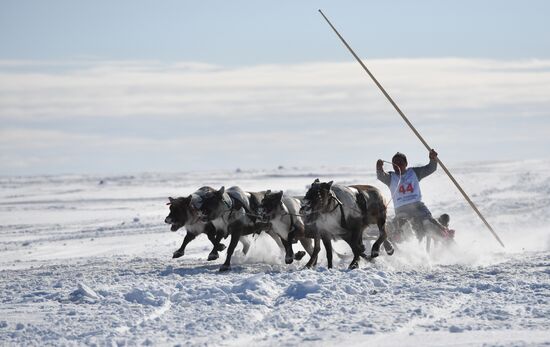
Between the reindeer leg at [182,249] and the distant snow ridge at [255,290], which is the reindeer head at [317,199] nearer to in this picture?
the distant snow ridge at [255,290]

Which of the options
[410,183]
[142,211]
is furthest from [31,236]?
[410,183]

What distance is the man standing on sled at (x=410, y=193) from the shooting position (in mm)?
15898

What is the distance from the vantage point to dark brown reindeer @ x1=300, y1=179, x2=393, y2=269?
1407 centimetres

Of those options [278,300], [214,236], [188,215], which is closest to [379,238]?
[214,236]

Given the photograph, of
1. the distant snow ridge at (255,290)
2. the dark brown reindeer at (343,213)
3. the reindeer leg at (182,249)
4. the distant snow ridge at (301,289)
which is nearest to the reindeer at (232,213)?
the reindeer leg at (182,249)

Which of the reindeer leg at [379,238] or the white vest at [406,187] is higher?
the white vest at [406,187]

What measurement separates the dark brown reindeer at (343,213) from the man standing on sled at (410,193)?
1.28 metres

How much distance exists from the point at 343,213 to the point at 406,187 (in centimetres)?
203

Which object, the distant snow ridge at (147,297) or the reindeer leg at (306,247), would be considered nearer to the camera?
the distant snow ridge at (147,297)

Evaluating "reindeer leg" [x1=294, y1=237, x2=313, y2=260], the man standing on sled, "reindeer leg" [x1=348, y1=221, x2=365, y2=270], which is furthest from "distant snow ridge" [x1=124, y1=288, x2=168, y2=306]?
the man standing on sled

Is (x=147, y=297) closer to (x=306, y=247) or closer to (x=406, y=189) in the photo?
(x=306, y=247)

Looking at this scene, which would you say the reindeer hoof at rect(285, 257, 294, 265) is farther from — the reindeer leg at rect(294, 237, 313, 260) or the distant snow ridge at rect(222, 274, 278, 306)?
the distant snow ridge at rect(222, 274, 278, 306)

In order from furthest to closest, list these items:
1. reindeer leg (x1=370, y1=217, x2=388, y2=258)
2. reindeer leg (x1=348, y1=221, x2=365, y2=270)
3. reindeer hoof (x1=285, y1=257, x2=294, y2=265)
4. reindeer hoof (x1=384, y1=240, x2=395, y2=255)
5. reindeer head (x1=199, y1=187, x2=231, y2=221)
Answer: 1. reindeer head (x1=199, y1=187, x2=231, y2=221)
2. reindeer hoof (x1=285, y1=257, x2=294, y2=265)
3. reindeer hoof (x1=384, y1=240, x2=395, y2=255)
4. reindeer leg (x1=370, y1=217, x2=388, y2=258)
5. reindeer leg (x1=348, y1=221, x2=365, y2=270)

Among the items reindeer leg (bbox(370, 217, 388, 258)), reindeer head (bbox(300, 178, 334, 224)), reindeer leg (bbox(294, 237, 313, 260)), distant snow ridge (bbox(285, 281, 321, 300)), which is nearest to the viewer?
distant snow ridge (bbox(285, 281, 321, 300))
